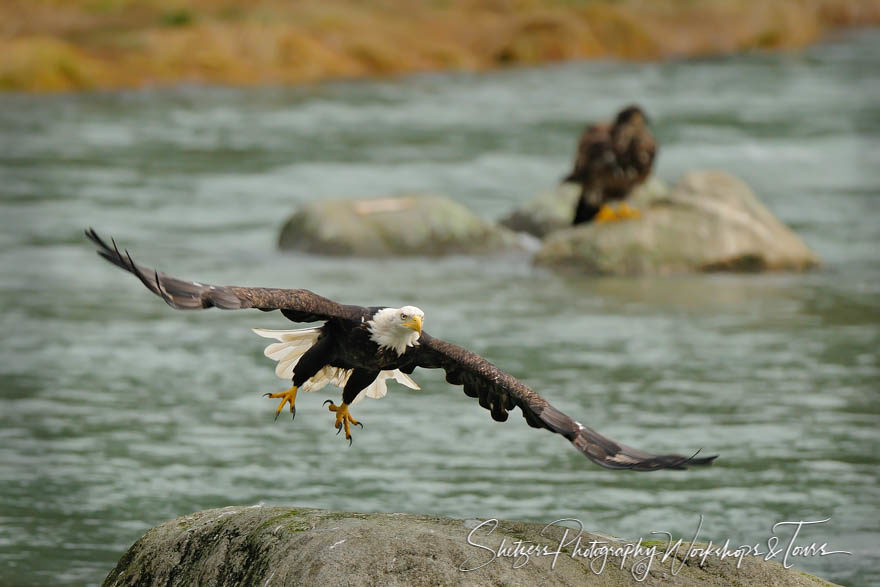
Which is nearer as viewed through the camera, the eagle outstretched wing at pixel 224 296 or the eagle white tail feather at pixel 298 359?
the eagle outstretched wing at pixel 224 296

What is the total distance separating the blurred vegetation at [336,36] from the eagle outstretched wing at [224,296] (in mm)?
29313

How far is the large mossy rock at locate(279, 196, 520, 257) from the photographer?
18234mm

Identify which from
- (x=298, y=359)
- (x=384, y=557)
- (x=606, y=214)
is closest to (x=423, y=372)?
(x=606, y=214)

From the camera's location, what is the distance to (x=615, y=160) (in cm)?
1719

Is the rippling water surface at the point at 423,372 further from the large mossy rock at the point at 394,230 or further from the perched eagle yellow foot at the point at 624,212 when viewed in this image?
the perched eagle yellow foot at the point at 624,212

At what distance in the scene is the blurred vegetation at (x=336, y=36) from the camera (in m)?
36.5

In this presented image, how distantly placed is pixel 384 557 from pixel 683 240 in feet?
38.2

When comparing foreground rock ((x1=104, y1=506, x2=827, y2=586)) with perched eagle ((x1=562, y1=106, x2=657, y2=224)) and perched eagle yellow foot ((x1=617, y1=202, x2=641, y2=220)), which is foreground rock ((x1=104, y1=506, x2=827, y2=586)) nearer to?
perched eagle ((x1=562, y1=106, x2=657, y2=224))

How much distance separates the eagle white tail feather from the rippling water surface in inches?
84.9

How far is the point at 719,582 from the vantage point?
6277 mm

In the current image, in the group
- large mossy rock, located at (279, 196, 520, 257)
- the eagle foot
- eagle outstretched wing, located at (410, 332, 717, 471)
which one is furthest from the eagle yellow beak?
large mossy rock, located at (279, 196, 520, 257)

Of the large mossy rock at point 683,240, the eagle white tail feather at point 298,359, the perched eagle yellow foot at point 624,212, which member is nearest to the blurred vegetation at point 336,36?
the perched eagle yellow foot at point 624,212

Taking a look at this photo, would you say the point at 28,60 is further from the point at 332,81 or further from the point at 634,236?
the point at 634,236

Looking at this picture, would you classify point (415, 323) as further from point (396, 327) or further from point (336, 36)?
point (336, 36)
